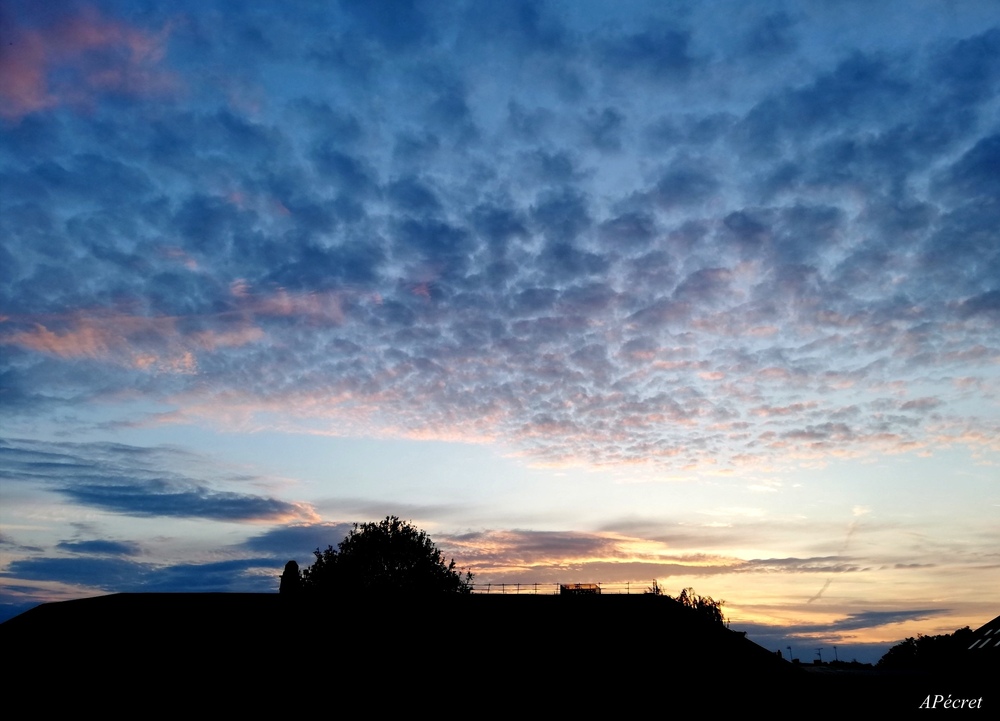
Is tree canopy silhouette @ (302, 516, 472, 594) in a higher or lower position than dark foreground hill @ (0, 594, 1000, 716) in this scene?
higher

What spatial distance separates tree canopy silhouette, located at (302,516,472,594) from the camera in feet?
219

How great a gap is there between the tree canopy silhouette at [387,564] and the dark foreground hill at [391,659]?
121 feet

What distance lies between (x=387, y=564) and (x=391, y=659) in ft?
143

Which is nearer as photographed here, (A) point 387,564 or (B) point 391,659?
(B) point 391,659

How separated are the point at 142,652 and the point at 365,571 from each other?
41.4 meters

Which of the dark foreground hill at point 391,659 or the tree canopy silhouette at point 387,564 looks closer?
the dark foreground hill at point 391,659

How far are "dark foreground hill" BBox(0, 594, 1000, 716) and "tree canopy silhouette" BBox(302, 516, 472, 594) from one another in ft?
121

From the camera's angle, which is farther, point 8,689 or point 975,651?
point 975,651

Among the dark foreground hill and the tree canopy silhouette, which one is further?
the tree canopy silhouette

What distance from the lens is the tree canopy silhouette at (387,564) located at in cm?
6681

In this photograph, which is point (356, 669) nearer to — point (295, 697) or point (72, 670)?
point (295, 697)

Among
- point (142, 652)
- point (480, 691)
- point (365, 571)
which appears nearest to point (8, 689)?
point (142, 652)

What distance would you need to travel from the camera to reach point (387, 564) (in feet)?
227

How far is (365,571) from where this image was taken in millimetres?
67625
